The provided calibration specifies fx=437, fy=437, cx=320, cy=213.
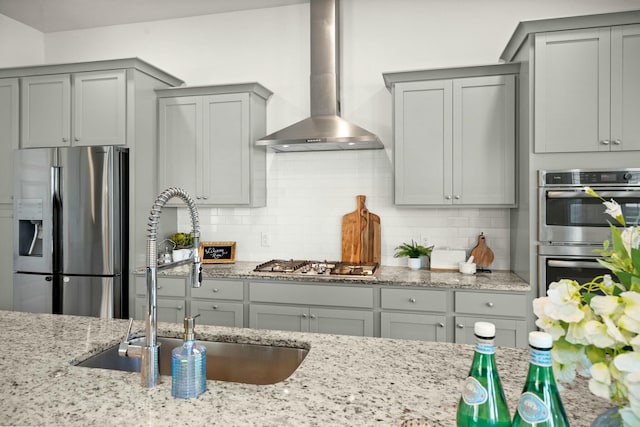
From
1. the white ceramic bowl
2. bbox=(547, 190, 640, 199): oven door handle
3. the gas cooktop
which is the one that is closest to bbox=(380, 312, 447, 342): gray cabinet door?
the gas cooktop

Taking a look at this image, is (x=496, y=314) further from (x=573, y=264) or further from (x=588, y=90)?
(x=588, y=90)

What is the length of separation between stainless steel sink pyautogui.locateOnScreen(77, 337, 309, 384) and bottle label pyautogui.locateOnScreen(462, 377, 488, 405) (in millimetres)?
884

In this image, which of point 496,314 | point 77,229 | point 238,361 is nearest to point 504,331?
point 496,314

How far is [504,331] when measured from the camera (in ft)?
9.20

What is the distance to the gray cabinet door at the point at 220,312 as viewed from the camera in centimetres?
326

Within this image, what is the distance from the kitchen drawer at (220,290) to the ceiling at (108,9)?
241 centimetres

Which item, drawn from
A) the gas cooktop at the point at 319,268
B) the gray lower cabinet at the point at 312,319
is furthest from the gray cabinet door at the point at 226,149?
the gray lower cabinet at the point at 312,319

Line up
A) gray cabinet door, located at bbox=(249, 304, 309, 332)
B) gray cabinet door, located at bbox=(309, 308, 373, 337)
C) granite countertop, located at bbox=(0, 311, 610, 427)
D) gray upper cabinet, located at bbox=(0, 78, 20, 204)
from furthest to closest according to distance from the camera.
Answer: gray upper cabinet, located at bbox=(0, 78, 20, 204)
gray cabinet door, located at bbox=(249, 304, 309, 332)
gray cabinet door, located at bbox=(309, 308, 373, 337)
granite countertop, located at bbox=(0, 311, 610, 427)

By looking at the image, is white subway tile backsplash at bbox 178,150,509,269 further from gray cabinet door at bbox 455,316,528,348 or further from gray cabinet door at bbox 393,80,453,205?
gray cabinet door at bbox 455,316,528,348

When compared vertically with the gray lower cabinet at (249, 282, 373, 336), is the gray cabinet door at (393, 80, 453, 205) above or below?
above

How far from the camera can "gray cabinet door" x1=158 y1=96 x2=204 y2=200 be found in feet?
12.1

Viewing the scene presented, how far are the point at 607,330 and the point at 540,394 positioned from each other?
0.47 ft

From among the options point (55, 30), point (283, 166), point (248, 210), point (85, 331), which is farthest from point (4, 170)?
point (85, 331)

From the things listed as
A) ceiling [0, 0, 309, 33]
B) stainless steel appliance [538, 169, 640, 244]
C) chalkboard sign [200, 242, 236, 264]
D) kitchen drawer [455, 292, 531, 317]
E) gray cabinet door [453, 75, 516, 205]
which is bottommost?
kitchen drawer [455, 292, 531, 317]
